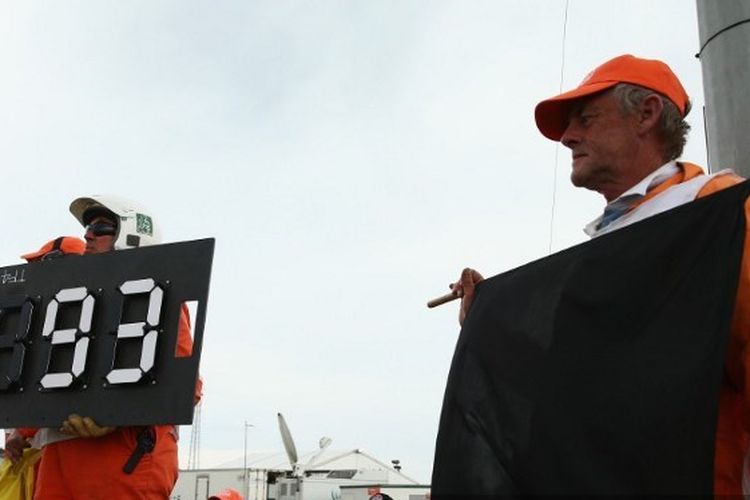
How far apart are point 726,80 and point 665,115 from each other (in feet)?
1.57

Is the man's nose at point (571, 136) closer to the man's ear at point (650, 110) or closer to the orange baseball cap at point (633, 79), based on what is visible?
the orange baseball cap at point (633, 79)

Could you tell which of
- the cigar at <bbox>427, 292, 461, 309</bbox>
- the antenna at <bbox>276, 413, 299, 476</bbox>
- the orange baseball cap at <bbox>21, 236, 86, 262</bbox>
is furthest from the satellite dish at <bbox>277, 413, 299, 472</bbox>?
the cigar at <bbox>427, 292, 461, 309</bbox>

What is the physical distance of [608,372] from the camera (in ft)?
6.00

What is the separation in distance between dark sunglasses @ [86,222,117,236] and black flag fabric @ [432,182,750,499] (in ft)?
→ 9.40

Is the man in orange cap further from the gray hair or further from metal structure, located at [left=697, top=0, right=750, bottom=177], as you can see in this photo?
metal structure, located at [left=697, top=0, right=750, bottom=177]

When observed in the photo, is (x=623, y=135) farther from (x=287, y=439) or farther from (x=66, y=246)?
(x=287, y=439)

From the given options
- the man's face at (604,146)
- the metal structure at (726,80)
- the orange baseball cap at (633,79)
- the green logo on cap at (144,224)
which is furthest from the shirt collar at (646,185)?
the green logo on cap at (144,224)

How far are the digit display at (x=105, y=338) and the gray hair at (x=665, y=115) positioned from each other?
6.04 feet

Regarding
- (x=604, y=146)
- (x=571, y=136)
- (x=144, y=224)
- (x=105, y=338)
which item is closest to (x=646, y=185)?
(x=604, y=146)

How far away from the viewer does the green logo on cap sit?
4.52 m

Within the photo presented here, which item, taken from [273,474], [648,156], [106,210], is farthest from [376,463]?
[648,156]

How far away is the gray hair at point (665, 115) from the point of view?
8.14ft

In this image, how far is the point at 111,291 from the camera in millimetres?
3871

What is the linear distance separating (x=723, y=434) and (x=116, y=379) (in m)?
2.54
